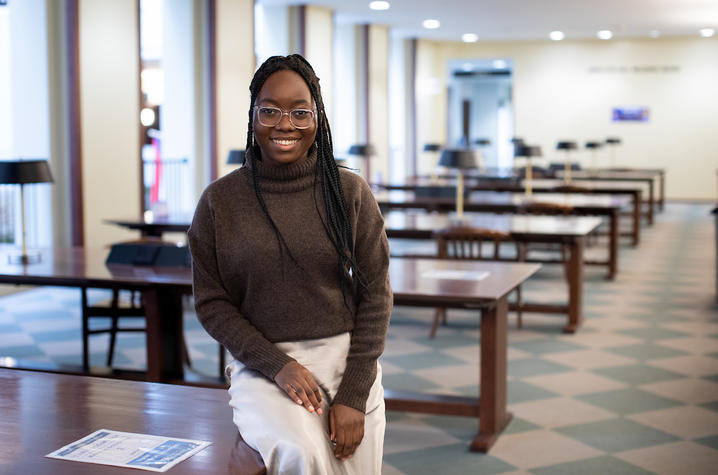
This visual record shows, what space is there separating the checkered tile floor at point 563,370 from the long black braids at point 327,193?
1.60 m

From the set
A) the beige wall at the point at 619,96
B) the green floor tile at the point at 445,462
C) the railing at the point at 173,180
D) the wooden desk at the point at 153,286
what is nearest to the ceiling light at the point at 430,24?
the beige wall at the point at 619,96

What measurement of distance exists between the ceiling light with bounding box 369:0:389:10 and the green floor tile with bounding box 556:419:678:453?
9721 millimetres

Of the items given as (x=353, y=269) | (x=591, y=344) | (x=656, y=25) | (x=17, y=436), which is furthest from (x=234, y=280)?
(x=656, y=25)

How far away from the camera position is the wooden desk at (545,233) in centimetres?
597

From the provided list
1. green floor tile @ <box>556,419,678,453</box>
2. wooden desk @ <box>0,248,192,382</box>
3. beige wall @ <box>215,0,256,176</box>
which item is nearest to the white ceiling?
beige wall @ <box>215,0,256,176</box>

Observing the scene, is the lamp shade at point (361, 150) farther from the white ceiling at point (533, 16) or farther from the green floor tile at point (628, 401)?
the green floor tile at point (628, 401)

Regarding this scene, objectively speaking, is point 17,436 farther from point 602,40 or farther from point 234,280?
point 602,40

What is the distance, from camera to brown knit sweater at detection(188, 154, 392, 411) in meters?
2.06

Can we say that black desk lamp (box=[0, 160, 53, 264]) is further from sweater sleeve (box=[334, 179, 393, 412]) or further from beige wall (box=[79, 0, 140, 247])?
beige wall (box=[79, 0, 140, 247])

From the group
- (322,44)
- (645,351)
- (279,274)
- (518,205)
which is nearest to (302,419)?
(279,274)

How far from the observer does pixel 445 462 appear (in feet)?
11.8

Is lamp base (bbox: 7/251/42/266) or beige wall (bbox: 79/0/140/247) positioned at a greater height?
beige wall (bbox: 79/0/140/247)

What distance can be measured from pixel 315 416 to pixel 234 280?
1.27ft

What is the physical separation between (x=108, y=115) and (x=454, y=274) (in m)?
5.63
